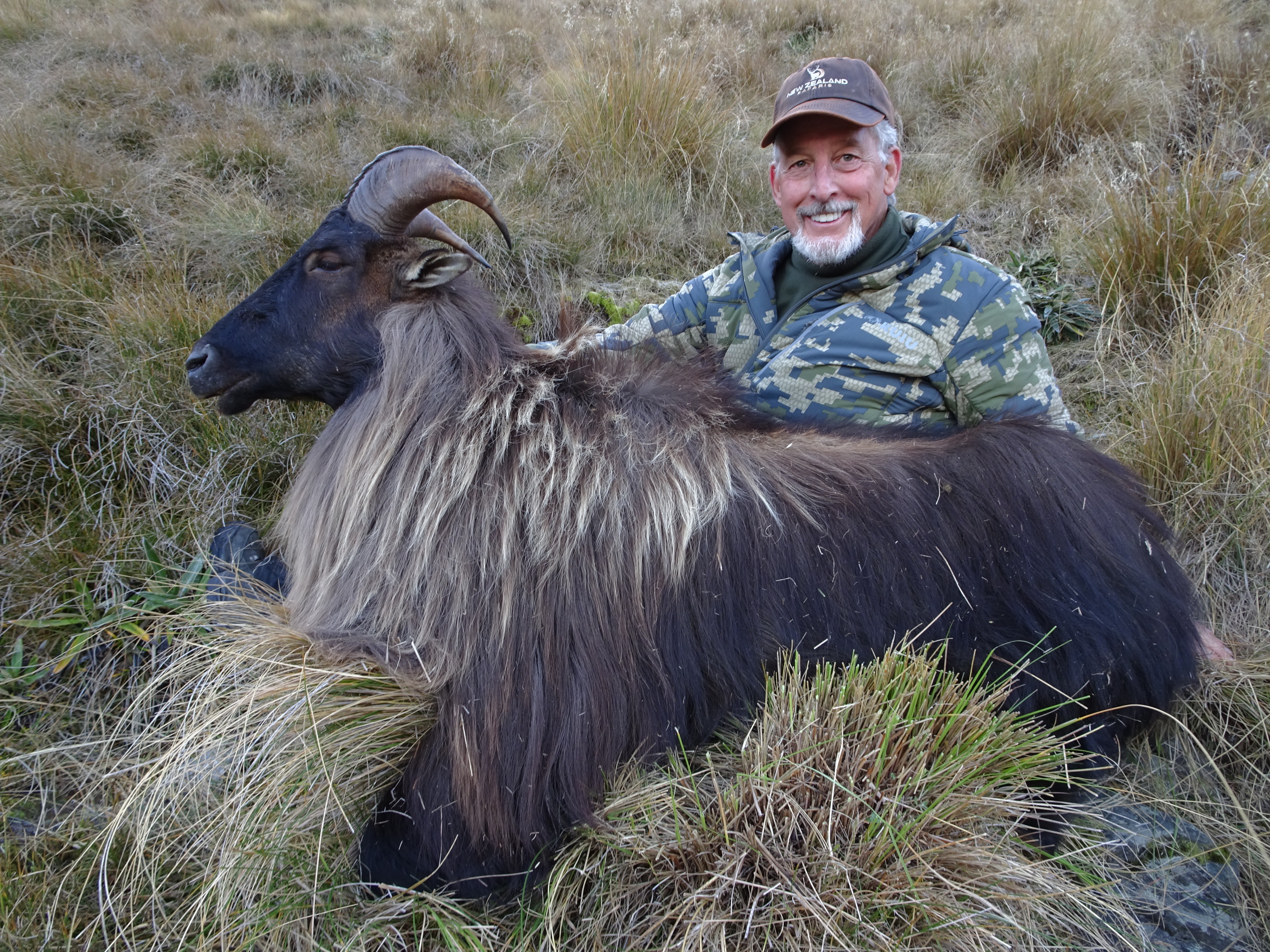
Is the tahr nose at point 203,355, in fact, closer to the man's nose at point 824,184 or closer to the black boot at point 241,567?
the black boot at point 241,567

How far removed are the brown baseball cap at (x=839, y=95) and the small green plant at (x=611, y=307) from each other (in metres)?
1.56

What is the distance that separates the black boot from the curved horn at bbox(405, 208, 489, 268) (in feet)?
4.89

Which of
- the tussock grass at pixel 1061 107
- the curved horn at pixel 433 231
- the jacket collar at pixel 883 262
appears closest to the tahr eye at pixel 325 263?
the curved horn at pixel 433 231

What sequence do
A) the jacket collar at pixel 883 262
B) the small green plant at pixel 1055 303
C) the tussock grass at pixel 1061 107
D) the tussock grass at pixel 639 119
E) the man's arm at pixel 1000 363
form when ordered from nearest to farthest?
1. the man's arm at pixel 1000 363
2. the jacket collar at pixel 883 262
3. the small green plant at pixel 1055 303
4. the tussock grass at pixel 639 119
5. the tussock grass at pixel 1061 107

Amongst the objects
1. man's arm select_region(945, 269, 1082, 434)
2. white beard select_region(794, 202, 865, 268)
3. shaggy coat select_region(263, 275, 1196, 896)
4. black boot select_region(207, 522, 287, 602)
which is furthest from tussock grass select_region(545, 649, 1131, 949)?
white beard select_region(794, 202, 865, 268)

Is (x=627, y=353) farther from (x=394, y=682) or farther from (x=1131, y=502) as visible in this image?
(x=1131, y=502)

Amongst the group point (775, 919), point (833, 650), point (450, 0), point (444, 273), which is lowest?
point (775, 919)

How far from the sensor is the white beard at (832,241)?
3680 millimetres

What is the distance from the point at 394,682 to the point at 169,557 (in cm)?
167

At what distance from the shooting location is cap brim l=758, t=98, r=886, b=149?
3.62 meters

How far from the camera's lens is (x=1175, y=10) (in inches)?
346

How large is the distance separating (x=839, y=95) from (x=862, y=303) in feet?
3.11

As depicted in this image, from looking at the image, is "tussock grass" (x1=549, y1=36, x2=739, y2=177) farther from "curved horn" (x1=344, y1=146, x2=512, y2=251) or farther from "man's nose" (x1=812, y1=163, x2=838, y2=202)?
"curved horn" (x1=344, y1=146, x2=512, y2=251)

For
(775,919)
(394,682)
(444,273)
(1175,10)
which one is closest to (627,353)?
(444,273)
